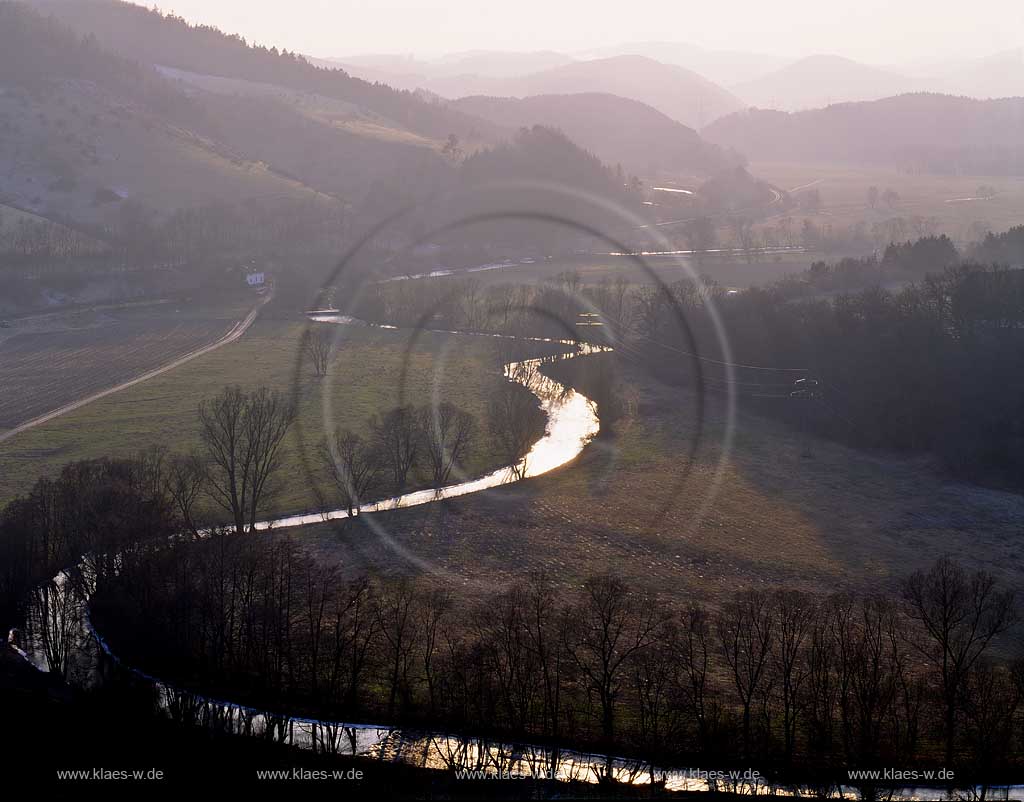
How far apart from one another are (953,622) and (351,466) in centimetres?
2117

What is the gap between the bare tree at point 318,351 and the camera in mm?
54812

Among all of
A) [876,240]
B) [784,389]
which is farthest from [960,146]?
[784,389]

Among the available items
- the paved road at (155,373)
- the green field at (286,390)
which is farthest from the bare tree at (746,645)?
the paved road at (155,373)

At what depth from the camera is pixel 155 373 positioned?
179 ft

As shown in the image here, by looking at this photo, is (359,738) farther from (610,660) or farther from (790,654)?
(790,654)

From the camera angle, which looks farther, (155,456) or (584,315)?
(584,315)

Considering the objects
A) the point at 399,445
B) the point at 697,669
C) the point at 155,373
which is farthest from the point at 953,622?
the point at 155,373

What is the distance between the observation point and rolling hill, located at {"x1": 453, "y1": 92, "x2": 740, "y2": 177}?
161875 millimetres

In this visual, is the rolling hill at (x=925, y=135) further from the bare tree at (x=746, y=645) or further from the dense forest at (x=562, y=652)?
the dense forest at (x=562, y=652)

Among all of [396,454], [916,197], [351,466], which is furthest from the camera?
[916,197]

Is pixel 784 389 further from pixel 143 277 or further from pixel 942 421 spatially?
pixel 143 277

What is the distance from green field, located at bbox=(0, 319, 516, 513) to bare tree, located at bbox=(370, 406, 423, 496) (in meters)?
2.62

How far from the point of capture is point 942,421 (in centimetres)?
4241

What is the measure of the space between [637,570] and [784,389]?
22359mm
